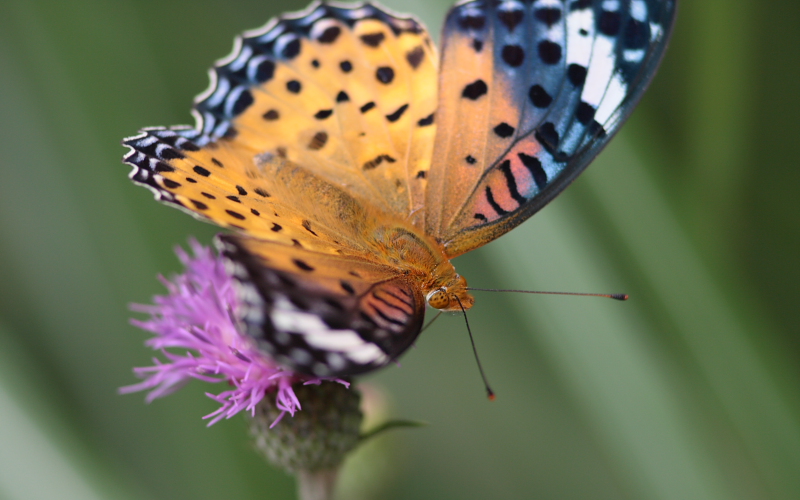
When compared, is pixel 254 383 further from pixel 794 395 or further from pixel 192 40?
pixel 192 40

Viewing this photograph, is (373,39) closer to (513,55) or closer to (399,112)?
(399,112)

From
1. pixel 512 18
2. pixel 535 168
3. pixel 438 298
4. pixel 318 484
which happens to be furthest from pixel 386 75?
pixel 318 484

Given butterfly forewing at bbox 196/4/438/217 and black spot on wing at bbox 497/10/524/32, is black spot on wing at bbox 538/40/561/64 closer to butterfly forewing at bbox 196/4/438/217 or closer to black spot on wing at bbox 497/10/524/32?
black spot on wing at bbox 497/10/524/32

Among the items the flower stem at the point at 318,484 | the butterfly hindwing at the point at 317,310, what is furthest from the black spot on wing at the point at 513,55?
the flower stem at the point at 318,484

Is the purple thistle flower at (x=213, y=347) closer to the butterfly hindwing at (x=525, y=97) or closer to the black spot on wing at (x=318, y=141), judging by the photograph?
the black spot on wing at (x=318, y=141)

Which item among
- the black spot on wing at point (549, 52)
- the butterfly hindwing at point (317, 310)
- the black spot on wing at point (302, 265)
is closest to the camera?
the butterfly hindwing at point (317, 310)
